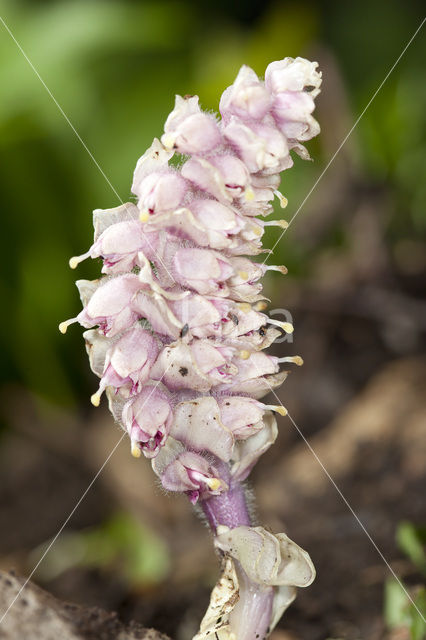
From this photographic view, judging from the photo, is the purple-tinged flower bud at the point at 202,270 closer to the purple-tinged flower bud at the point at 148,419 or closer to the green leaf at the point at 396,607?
the purple-tinged flower bud at the point at 148,419

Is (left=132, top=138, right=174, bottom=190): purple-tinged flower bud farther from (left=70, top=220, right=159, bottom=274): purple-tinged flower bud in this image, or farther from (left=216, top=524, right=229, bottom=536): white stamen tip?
(left=216, top=524, right=229, bottom=536): white stamen tip

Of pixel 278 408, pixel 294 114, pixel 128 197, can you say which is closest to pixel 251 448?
pixel 278 408

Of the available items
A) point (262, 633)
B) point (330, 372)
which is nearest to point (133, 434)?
point (262, 633)

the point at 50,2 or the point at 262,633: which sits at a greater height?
the point at 50,2

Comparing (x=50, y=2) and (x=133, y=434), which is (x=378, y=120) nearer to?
(x=50, y=2)

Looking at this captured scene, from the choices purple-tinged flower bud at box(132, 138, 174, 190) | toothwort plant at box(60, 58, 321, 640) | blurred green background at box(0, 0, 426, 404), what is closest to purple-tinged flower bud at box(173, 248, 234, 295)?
toothwort plant at box(60, 58, 321, 640)

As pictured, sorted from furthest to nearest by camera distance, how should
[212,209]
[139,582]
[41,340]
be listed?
1. [41,340]
2. [139,582]
3. [212,209]

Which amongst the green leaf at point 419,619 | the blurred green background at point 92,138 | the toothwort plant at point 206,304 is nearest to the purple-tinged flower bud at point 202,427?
the toothwort plant at point 206,304
